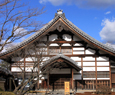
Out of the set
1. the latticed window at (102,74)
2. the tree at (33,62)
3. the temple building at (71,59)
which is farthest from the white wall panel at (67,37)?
the latticed window at (102,74)

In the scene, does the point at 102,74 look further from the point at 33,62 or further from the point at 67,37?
the point at 33,62

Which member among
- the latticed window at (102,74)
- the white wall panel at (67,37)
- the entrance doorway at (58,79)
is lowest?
the entrance doorway at (58,79)

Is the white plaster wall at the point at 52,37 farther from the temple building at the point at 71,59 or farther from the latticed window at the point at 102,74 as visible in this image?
the latticed window at the point at 102,74

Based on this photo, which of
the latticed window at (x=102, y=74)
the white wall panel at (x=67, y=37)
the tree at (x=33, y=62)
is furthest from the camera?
the white wall panel at (x=67, y=37)

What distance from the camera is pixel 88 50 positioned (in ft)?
52.9

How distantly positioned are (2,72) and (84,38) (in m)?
8.25

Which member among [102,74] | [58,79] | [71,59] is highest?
[71,59]

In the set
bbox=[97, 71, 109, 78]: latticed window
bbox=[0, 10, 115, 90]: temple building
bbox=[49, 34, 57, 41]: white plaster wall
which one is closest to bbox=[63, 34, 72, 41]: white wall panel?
bbox=[0, 10, 115, 90]: temple building

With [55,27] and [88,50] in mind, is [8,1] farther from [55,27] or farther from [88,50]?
[88,50]

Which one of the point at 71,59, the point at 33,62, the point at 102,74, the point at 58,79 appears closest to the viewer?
the point at 33,62

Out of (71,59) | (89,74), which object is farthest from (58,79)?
(89,74)

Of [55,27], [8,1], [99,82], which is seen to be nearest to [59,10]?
[55,27]

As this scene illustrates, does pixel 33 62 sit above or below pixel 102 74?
above

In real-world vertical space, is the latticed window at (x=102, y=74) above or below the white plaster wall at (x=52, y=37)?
below
